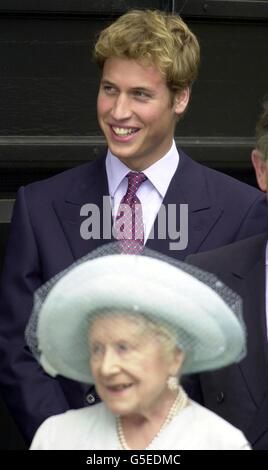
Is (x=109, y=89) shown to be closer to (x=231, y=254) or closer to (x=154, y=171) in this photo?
(x=154, y=171)

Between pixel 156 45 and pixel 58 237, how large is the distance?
0.58m

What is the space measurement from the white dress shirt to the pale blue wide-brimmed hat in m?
1.29

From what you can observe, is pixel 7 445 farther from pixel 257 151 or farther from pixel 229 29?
pixel 257 151

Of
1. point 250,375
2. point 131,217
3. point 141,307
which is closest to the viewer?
point 141,307

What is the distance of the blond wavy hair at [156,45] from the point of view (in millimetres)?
3557

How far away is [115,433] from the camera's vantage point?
2451 millimetres

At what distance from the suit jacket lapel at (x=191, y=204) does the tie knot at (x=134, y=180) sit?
82 mm

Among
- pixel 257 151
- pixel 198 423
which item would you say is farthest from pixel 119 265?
pixel 257 151

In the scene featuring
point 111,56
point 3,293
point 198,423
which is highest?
point 111,56

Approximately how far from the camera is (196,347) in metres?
2.38

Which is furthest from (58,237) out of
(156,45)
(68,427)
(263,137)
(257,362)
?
(68,427)

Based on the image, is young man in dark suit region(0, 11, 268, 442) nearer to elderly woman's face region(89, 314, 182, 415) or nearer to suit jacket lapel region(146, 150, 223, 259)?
suit jacket lapel region(146, 150, 223, 259)

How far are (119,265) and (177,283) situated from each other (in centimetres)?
10

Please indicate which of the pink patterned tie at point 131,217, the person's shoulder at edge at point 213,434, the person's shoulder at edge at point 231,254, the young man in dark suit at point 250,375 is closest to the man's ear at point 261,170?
the young man in dark suit at point 250,375
